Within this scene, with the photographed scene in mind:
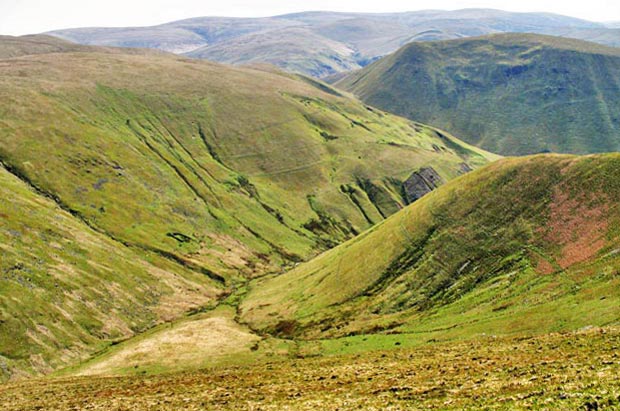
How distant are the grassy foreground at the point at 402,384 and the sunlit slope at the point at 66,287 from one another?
2507cm

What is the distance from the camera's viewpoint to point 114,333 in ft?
369

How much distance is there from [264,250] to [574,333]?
15063 centimetres

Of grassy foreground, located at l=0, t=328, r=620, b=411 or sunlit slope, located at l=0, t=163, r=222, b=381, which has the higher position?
grassy foreground, located at l=0, t=328, r=620, b=411

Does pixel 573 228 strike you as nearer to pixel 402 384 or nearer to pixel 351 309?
pixel 351 309

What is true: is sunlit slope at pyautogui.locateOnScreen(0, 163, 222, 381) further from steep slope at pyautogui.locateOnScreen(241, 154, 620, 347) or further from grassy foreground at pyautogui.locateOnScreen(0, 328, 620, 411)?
steep slope at pyautogui.locateOnScreen(241, 154, 620, 347)

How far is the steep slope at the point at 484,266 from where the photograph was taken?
64.8m

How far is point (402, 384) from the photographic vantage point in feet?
143

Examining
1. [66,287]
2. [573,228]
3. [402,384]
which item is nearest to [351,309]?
[573,228]

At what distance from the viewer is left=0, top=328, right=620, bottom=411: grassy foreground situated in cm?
3206

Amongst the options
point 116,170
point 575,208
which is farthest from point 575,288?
point 116,170

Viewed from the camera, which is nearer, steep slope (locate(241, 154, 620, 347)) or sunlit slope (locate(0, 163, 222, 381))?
steep slope (locate(241, 154, 620, 347))

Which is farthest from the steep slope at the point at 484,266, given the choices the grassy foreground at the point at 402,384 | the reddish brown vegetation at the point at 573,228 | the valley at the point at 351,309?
the grassy foreground at the point at 402,384

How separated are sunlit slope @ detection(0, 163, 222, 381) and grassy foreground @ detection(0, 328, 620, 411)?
25068 mm

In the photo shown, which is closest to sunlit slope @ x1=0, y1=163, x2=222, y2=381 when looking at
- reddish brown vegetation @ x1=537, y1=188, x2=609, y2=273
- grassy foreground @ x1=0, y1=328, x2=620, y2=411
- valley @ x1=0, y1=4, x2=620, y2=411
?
valley @ x1=0, y1=4, x2=620, y2=411
